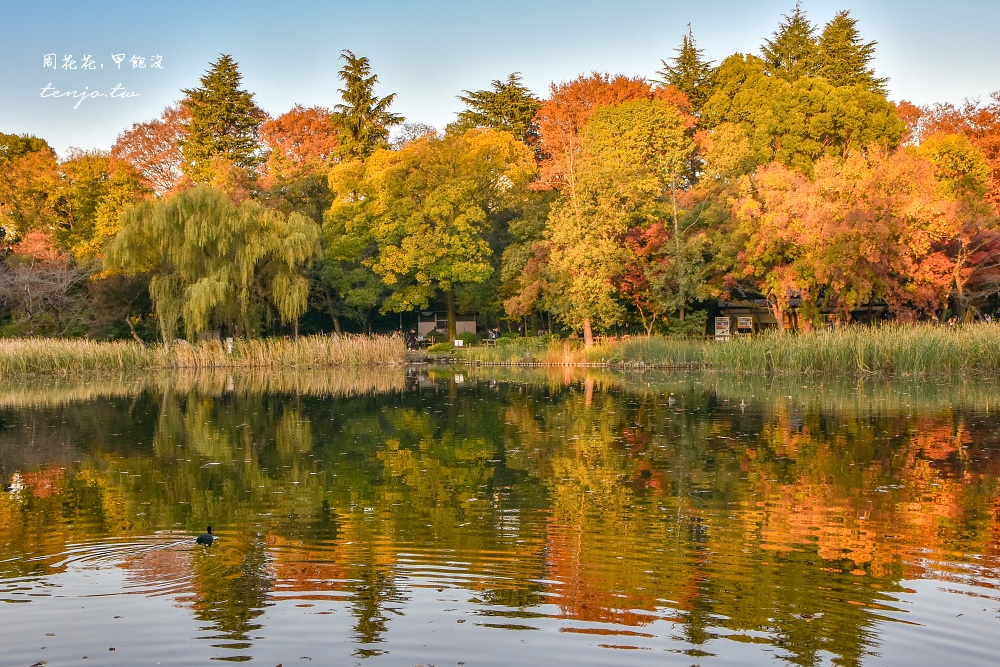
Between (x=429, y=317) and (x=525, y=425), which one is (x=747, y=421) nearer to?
(x=525, y=425)

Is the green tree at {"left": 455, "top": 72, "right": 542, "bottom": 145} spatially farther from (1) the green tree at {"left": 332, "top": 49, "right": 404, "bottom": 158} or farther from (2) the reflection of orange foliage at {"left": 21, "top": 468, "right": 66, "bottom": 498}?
(2) the reflection of orange foliage at {"left": 21, "top": 468, "right": 66, "bottom": 498}

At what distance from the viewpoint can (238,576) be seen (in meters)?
7.12

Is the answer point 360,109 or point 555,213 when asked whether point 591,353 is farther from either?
point 360,109

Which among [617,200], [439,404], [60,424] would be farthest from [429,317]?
[60,424]

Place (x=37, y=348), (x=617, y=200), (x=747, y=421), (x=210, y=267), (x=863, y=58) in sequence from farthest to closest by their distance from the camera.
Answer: (x=863, y=58) → (x=617, y=200) → (x=210, y=267) → (x=37, y=348) → (x=747, y=421)

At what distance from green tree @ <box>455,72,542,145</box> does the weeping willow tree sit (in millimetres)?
18247

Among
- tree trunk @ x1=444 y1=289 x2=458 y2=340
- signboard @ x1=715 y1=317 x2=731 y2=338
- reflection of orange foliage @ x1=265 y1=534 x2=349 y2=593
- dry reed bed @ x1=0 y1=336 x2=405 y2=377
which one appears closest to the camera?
reflection of orange foliage @ x1=265 y1=534 x2=349 y2=593

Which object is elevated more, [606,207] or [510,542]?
[606,207]

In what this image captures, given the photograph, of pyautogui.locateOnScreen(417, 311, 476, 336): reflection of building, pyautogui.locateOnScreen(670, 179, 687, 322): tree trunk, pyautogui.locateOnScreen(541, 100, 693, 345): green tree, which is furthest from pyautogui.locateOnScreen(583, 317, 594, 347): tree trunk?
pyautogui.locateOnScreen(417, 311, 476, 336): reflection of building

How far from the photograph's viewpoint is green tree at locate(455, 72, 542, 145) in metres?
51.2

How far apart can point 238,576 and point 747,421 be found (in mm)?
11531

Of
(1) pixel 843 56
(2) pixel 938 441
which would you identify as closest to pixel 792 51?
(1) pixel 843 56

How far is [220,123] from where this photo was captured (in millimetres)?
51156

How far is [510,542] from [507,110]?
45556 mm
